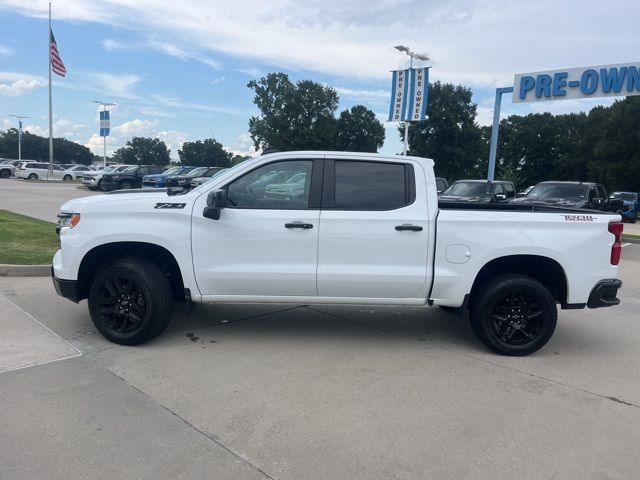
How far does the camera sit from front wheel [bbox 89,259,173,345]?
4.85 m

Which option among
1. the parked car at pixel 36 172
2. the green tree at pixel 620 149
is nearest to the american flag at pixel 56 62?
the parked car at pixel 36 172

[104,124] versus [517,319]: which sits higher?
[104,124]

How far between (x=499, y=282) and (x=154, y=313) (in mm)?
3267

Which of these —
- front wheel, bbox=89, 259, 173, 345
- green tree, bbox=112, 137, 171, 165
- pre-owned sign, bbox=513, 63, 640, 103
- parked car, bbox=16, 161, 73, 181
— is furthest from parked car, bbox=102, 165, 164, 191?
green tree, bbox=112, 137, 171, 165

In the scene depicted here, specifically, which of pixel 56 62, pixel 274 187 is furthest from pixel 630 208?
pixel 56 62

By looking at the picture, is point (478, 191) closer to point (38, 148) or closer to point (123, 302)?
point (123, 302)

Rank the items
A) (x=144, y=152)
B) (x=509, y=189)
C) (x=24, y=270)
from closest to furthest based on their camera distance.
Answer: (x=24, y=270), (x=509, y=189), (x=144, y=152)

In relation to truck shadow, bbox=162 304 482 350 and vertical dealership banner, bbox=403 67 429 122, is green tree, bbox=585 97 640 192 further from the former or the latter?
truck shadow, bbox=162 304 482 350

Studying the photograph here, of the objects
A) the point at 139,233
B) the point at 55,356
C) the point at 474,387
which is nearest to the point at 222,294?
the point at 139,233

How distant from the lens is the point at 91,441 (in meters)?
3.28

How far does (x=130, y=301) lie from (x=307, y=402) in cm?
209

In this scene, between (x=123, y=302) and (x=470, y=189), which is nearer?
(x=123, y=302)

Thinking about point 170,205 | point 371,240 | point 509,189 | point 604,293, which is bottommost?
point 604,293

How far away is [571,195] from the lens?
14.9 m
